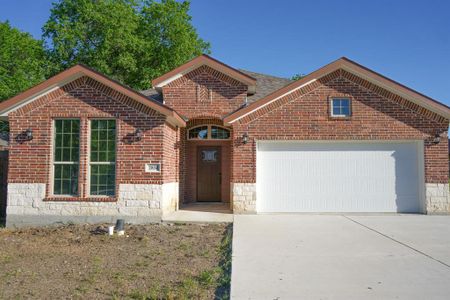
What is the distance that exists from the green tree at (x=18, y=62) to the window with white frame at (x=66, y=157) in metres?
18.8

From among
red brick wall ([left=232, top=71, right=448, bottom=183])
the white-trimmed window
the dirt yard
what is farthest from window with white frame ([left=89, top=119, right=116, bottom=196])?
the white-trimmed window

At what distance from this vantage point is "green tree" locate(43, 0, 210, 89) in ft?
92.1

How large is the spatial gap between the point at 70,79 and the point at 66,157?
2151 mm

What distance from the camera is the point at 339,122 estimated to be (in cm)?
1231

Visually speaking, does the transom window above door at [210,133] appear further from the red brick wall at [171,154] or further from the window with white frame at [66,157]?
the window with white frame at [66,157]

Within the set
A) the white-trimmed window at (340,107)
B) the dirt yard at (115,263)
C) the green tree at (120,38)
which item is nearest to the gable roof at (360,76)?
the white-trimmed window at (340,107)

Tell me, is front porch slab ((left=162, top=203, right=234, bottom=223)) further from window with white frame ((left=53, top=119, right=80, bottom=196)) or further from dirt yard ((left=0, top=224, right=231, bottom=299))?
window with white frame ((left=53, top=119, right=80, bottom=196))

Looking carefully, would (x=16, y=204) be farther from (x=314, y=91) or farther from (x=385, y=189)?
(x=385, y=189)

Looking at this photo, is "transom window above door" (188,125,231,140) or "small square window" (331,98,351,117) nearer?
"small square window" (331,98,351,117)

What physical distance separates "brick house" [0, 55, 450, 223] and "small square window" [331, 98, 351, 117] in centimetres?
3

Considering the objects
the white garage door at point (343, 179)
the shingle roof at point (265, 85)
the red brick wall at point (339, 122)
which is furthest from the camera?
the shingle roof at point (265, 85)

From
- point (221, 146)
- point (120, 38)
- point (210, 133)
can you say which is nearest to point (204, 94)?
point (210, 133)

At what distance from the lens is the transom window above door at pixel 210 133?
1496cm

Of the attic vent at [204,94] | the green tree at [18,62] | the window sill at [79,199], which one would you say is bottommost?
the window sill at [79,199]
